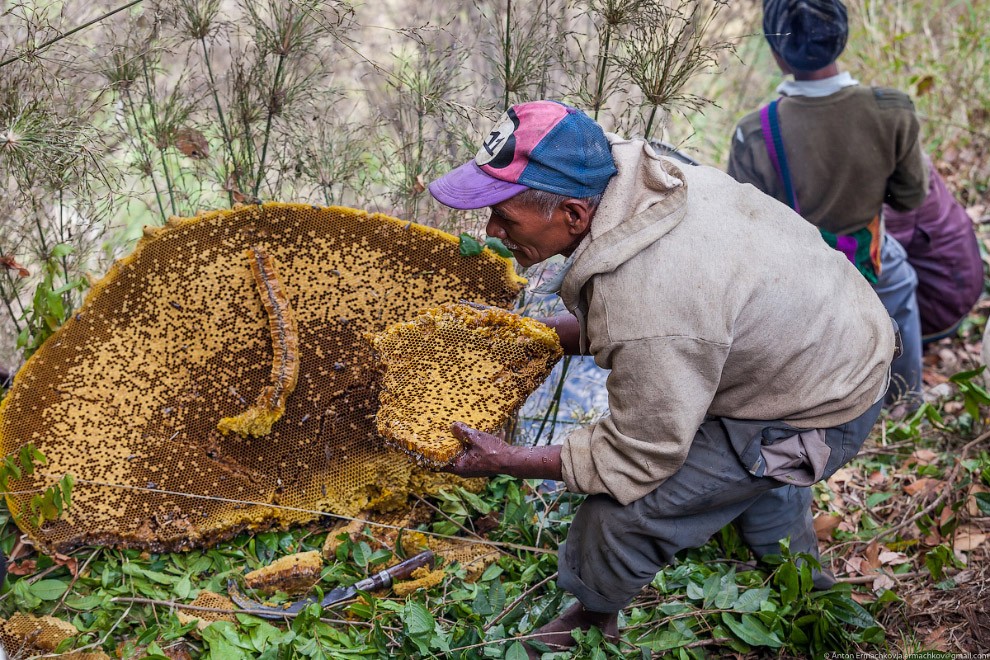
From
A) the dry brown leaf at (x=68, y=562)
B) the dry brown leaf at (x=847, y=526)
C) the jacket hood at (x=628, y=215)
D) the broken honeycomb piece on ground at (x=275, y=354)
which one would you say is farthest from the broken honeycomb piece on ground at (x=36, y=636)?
the dry brown leaf at (x=847, y=526)

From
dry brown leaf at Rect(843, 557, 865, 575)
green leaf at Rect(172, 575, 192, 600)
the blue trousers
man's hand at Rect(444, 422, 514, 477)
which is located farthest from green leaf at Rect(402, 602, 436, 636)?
the blue trousers

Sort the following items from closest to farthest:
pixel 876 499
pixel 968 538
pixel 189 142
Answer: pixel 189 142 → pixel 968 538 → pixel 876 499

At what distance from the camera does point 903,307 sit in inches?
162

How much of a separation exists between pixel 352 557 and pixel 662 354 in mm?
1413

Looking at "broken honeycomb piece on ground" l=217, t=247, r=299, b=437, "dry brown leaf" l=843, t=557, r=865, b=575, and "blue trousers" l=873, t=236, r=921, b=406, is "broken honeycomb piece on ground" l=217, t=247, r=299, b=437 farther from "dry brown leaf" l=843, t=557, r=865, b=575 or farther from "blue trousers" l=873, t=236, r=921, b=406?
"blue trousers" l=873, t=236, r=921, b=406

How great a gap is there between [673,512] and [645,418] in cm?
40

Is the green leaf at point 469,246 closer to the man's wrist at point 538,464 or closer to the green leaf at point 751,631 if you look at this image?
the man's wrist at point 538,464

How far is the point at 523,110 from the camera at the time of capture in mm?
2141

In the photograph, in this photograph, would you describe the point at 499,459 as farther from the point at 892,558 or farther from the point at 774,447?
the point at 892,558

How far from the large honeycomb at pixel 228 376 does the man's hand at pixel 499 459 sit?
615mm

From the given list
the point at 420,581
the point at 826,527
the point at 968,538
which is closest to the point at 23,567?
the point at 420,581

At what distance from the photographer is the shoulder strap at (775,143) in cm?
356

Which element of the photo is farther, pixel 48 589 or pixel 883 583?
pixel 883 583

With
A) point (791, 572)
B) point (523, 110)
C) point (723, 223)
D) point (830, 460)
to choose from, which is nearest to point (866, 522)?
point (791, 572)
